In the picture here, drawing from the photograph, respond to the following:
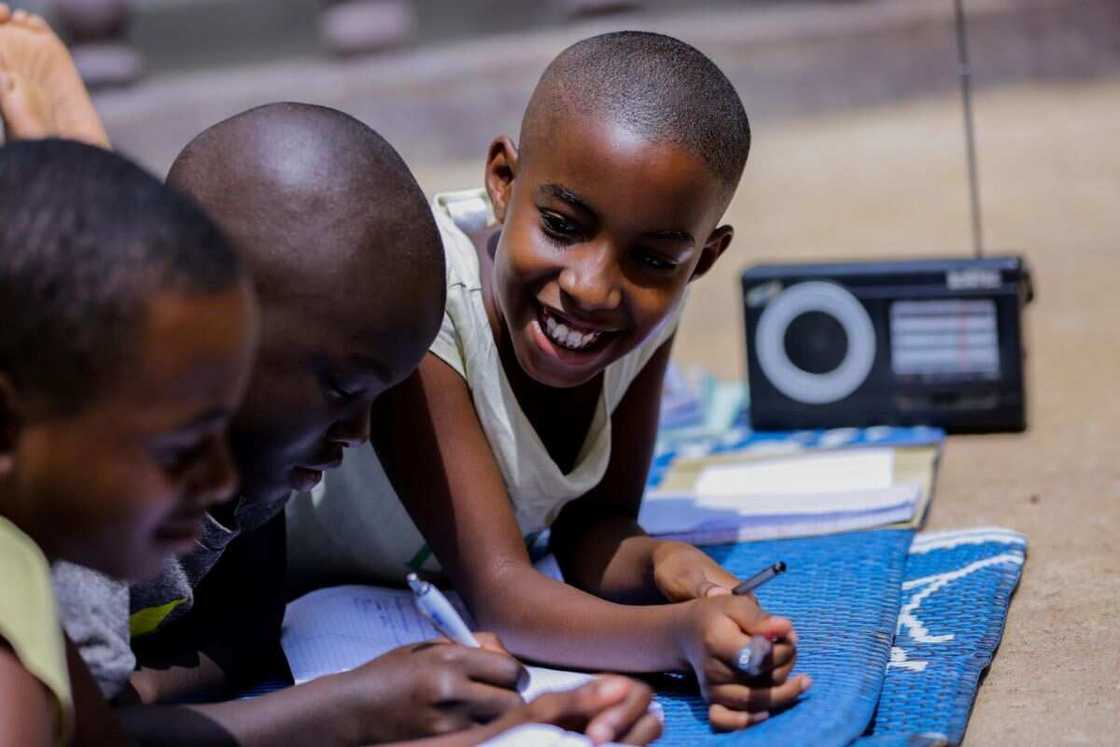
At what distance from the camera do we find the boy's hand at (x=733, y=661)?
1.68 meters

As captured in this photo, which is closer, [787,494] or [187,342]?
[187,342]

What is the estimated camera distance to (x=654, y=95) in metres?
1.91

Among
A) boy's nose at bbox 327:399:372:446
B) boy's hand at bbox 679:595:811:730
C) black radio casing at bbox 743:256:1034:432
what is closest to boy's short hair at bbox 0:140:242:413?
boy's nose at bbox 327:399:372:446

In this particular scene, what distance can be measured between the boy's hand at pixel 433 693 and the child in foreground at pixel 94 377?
1.04ft

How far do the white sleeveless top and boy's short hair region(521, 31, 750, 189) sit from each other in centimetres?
24

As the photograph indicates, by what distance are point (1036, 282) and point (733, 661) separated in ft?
9.17

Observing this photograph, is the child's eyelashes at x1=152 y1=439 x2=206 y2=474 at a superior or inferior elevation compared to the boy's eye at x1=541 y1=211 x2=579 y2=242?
inferior

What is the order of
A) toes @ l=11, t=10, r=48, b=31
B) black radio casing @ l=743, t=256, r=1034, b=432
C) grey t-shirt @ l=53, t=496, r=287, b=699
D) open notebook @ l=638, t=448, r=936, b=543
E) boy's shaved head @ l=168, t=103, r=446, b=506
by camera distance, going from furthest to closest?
black radio casing @ l=743, t=256, r=1034, b=432 < toes @ l=11, t=10, r=48, b=31 < open notebook @ l=638, t=448, r=936, b=543 < boy's shaved head @ l=168, t=103, r=446, b=506 < grey t-shirt @ l=53, t=496, r=287, b=699

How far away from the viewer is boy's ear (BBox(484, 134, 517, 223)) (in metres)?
2.08

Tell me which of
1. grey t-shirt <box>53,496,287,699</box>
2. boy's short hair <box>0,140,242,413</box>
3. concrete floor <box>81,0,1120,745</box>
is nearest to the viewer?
boy's short hair <box>0,140,242,413</box>

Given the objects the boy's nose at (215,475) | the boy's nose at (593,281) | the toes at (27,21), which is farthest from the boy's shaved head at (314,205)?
the toes at (27,21)

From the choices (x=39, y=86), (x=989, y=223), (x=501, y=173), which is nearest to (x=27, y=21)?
(x=39, y=86)

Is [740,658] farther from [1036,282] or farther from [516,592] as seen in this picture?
[1036,282]

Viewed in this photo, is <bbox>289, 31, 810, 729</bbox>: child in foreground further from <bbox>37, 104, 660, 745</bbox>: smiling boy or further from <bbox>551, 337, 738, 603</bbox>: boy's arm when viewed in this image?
<bbox>37, 104, 660, 745</bbox>: smiling boy
